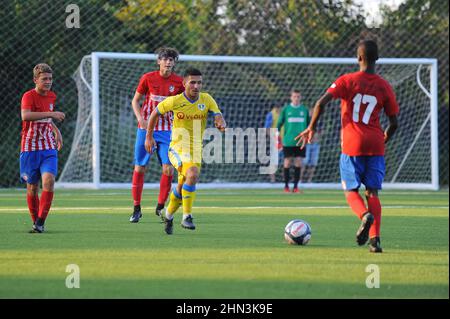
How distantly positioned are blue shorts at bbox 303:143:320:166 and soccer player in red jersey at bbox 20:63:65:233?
14294mm

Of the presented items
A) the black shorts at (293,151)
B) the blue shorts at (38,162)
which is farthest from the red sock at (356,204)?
the black shorts at (293,151)

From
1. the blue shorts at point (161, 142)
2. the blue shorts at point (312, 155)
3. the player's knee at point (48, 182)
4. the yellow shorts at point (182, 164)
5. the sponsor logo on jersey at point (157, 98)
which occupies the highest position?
the blue shorts at point (312, 155)

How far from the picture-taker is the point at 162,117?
12.6 m

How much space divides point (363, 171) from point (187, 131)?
2.52 m

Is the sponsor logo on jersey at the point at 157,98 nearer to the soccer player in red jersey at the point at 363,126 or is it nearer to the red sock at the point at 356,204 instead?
the soccer player in red jersey at the point at 363,126

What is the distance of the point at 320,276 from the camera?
23.4 feet

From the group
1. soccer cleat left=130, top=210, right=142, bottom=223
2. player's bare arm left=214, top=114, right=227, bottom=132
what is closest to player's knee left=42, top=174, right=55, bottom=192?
soccer cleat left=130, top=210, right=142, bottom=223

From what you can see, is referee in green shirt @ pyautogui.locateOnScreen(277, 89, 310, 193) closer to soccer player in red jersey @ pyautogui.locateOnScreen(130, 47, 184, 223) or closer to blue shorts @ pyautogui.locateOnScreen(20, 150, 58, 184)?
soccer player in red jersey @ pyautogui.locateOnScreen(130, 47, 184, 223)

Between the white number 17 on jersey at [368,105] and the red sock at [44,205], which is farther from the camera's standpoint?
the red sock at [44,205]

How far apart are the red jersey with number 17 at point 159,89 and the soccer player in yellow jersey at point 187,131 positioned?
4.78 feet

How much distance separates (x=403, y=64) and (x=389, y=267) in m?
17.3

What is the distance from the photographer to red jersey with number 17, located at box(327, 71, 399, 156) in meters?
8.98

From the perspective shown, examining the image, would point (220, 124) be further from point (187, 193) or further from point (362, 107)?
point (362, 107)

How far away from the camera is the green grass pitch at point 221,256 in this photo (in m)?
6.53
